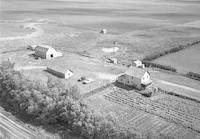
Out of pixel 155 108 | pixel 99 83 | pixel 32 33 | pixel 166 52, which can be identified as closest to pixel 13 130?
pixel 99 83

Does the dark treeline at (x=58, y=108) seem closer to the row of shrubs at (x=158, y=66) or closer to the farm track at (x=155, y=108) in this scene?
the farm track at (x=155, y=108)

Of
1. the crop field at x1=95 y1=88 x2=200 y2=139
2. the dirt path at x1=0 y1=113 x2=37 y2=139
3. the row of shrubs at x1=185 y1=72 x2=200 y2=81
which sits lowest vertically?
the dirt path at x1=0 y1=113 x2=37 y2=139

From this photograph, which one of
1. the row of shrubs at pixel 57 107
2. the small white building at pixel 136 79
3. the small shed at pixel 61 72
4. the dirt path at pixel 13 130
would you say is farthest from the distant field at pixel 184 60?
the dirt path at pixel 13 130

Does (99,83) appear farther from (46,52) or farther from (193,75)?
(46,52)

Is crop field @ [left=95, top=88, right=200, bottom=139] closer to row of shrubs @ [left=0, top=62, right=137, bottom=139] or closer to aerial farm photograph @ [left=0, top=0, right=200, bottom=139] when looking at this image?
aerial farm photograph @ [left=0, top=0, right=200, bottom=139]

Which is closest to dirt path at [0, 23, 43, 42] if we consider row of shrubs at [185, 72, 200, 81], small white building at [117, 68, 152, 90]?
small white building at [117, 68, 152, 90]

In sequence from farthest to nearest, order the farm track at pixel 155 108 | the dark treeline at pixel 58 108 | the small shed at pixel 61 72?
the small shed at pixel 61 72 → the farm track at pixel 155 108 → the dark treeline at pixel 58 108

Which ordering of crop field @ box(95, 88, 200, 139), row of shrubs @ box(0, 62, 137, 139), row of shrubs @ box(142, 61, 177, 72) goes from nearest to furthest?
row of shrubs @ box(0, 62, 137, 139) → crop field @ box(95, 88, 200, 139) → row of shrubs @ box(142, 61, 177, 72)

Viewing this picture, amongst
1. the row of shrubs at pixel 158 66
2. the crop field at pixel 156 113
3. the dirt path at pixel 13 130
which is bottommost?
the dirt path at pixel 13 130

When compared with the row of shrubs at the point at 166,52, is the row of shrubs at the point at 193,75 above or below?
below

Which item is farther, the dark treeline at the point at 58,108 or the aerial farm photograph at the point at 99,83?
the aerial farm photograph at the point at 99,83
